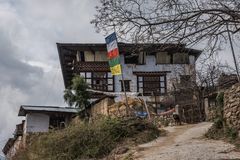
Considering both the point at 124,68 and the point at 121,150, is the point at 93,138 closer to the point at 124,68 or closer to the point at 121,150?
the point at 121,150

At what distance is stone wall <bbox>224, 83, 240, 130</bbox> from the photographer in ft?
56.1

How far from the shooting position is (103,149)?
737 inches

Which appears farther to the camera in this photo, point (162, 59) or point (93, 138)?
point (162, 59)

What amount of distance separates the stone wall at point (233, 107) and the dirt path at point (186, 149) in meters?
1.00

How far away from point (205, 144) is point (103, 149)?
4.20 metres

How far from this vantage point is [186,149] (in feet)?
51.3

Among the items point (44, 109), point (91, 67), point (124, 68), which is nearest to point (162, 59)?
point (124, 68)

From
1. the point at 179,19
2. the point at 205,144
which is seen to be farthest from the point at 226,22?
the point at 205,144

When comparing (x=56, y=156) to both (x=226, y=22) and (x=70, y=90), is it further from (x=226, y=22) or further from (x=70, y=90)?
(x=70, y=90)

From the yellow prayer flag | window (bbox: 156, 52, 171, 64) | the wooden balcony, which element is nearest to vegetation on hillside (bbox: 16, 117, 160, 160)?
the yellow prayer flag

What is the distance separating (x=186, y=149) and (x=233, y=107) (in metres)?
2.92

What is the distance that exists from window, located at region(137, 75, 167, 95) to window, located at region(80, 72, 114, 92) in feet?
9.55

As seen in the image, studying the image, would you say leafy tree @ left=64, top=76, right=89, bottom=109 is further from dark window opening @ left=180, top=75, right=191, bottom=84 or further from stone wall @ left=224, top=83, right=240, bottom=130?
stone wall @ left=224, top=83, right=240, bottom=130

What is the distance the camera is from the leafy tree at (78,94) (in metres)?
38.2
